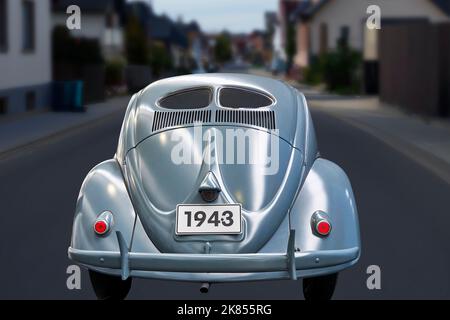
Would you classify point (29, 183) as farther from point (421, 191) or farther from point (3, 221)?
point (421, 191)

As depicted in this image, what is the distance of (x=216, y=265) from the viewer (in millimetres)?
5426

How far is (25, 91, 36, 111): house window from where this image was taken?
25.5m

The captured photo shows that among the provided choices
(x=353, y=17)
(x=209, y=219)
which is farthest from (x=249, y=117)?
(x=353, y=17)

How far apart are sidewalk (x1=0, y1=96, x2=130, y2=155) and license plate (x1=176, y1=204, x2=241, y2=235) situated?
9461 millimetres

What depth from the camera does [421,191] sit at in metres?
10.9

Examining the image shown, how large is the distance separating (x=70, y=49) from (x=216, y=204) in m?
28.7

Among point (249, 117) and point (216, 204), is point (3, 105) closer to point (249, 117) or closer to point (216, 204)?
point (249, 117)

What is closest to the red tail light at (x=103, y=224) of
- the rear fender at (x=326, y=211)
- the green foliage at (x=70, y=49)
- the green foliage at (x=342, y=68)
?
the rear fender at (x=326, y=211)

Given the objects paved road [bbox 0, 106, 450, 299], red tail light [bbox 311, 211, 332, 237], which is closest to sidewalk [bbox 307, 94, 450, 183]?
paved road [bbox 0, 106, 450, 299]

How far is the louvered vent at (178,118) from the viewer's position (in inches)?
242

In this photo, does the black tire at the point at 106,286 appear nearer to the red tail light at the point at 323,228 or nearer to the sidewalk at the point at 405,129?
the red tail light at the point at 323,228

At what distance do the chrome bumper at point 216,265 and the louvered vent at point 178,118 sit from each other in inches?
37.0
